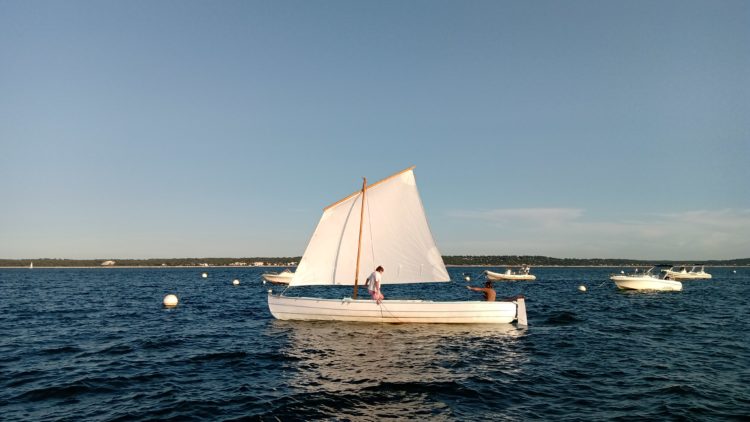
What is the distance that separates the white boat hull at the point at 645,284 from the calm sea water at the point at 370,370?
90.1 feet

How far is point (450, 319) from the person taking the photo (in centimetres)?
2780

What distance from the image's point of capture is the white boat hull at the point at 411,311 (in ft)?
89.7

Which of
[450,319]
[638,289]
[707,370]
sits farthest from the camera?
[638,289]

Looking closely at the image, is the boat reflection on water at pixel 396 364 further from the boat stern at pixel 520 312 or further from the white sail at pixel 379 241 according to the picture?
the white sail at pixel 379 241

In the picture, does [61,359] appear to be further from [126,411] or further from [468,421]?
[468,421]

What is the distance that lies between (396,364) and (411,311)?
29.7ft

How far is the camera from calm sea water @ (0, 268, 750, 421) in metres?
13.2

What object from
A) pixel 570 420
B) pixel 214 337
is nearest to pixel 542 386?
pixel 570 420

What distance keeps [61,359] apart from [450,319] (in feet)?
64.1

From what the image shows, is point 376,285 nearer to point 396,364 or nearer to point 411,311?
point 411,311

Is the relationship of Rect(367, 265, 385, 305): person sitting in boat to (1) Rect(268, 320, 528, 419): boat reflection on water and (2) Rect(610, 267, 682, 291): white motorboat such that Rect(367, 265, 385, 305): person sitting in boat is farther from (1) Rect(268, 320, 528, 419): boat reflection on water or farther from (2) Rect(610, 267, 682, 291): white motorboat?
(2) Rect(610, 267, 682, 291): white motorboat

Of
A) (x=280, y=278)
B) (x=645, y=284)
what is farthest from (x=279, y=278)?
(x=645, y=284)

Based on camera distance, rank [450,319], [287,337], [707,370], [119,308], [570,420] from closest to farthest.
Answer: [570,420] → [707,370] → [287,337] → [450,319] → [119,308]

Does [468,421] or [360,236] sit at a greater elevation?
[360,236]
